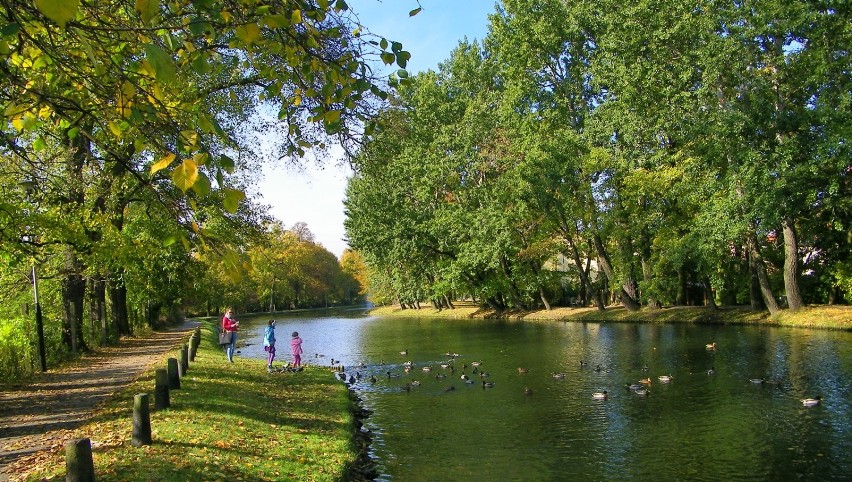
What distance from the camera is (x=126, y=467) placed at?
309 inches

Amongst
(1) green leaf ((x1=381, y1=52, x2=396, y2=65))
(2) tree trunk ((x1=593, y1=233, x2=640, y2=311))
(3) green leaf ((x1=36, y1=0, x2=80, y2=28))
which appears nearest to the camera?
(3) green leaf ((x1=36, y1=0, x2=80, y2=28))

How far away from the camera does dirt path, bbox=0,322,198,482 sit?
934cm

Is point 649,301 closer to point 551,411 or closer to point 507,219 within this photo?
point 507,219

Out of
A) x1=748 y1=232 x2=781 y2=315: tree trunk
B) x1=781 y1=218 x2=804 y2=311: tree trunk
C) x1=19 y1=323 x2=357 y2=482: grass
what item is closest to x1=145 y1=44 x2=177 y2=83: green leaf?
x1=19 y1=323 x2=357 y2=482: grass

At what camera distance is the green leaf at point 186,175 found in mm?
2857

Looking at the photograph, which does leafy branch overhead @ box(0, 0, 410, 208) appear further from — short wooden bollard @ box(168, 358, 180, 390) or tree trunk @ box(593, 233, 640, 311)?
tree trunk @ box(593, 233, 640, 311)

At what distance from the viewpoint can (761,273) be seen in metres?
30.9

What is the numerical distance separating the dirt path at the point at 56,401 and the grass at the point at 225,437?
0.44m

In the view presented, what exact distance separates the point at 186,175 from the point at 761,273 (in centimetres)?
3310

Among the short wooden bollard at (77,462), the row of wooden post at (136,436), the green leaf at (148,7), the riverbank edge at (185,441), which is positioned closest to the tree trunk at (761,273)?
the riverbank edge at (185,441)

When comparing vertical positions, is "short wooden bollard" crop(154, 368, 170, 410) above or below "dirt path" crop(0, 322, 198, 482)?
above

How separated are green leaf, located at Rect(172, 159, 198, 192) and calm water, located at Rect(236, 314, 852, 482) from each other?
8309mm

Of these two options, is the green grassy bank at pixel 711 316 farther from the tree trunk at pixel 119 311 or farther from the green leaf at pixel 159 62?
the green leaf at pixel 159 62

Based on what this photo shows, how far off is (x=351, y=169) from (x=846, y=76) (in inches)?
983
